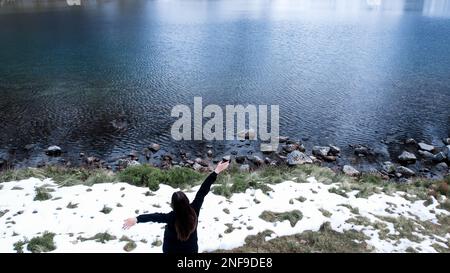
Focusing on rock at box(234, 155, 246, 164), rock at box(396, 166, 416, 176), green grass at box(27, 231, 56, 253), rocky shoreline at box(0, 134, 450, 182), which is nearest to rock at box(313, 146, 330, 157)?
rocky shoreline at box(0, 134, 450, 182)

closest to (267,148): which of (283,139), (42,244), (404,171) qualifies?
(283,139)

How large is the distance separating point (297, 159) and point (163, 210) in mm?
11849

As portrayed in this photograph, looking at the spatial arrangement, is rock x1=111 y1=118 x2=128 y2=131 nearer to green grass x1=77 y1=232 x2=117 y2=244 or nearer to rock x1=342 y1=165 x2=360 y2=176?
rock x1=342 y1=165 x2=360 y2=176

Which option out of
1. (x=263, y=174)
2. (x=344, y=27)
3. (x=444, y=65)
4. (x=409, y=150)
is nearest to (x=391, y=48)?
(x=444, y=65)

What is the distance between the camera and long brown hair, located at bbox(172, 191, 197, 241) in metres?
6.41

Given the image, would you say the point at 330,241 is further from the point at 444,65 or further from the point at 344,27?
the point at 344,27

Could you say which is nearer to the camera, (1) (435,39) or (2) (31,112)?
(2) (31,112)

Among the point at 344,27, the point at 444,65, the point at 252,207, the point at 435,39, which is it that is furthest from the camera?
the point at 344,27

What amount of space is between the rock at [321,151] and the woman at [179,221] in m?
17.1

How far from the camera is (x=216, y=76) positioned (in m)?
39.6

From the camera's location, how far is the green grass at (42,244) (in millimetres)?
10070

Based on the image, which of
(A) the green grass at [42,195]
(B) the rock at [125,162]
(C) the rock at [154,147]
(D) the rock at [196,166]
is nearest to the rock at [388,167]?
(D) the rock at [196,166]
